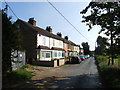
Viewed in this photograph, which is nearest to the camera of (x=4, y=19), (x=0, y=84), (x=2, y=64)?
(x=0, y=84)

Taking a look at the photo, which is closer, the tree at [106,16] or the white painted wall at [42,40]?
the tree at [106,16]

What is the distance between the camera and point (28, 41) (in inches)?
1040

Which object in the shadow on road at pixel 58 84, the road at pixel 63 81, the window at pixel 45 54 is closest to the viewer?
the shadow on road at pixel 58 84

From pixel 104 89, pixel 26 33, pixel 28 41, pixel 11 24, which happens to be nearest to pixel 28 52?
pixel 28 41

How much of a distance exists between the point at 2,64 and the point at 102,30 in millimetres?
9651

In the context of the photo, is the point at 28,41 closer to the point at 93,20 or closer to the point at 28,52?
the point at 28,52

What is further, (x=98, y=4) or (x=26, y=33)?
(x=26, y=33)

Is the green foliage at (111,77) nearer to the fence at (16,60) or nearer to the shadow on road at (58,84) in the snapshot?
the shadow on road at (58,84)

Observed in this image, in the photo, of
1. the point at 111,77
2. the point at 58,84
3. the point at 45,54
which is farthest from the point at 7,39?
the point at 45,54

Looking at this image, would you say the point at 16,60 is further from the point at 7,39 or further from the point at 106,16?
the point at 106,16

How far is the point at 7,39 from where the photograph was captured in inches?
410

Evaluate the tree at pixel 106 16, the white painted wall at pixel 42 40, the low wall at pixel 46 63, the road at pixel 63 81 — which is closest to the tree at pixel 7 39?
the road at pixel 63 81

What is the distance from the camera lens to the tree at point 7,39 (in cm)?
1009

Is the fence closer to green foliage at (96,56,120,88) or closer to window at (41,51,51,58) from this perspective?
green foliage at (96,56,120,88)
